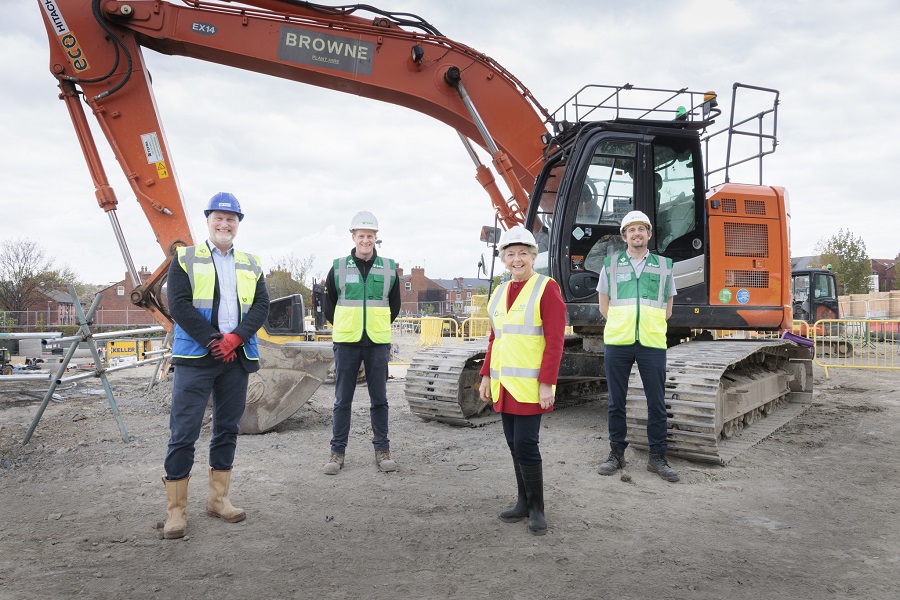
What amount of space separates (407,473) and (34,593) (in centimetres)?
257

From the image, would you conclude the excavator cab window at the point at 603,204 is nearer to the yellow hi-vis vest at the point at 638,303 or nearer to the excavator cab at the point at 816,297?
the yellow hi-vis vest at the point at 638,303

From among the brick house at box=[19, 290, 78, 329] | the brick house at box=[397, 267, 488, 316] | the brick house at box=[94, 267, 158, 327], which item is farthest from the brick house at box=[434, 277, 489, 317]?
the brick house at box=[19, 290, 78, 329]

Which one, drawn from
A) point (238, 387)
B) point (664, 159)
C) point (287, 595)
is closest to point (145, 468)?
point (238, 387)

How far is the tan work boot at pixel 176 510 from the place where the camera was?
346 cm

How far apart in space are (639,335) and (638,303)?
26 cm

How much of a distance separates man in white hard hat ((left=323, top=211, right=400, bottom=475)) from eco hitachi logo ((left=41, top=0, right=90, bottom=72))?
3.71m

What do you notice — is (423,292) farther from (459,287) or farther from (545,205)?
(545,205)

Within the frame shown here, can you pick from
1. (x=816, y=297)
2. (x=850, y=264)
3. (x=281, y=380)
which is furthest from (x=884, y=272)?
(x=281, y=380)

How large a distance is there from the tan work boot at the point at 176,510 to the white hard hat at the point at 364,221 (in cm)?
234

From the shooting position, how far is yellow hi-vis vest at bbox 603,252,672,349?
4828mm

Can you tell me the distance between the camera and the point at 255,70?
7094 mm

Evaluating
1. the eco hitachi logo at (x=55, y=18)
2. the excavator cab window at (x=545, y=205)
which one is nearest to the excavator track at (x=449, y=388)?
the excavator cab window at (x=545, y=205)

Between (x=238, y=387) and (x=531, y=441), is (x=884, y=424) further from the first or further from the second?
(x=238, y=387)

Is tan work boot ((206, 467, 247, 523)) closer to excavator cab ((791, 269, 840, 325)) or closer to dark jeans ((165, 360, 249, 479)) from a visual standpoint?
dark jeans ((165, 360, 249, 479))
